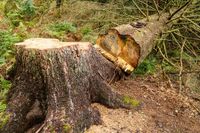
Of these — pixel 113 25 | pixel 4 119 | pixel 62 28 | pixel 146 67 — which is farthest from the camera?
pixel 62 28

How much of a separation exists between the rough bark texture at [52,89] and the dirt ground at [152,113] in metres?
0.24

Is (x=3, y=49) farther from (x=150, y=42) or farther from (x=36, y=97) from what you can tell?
(x=150, y=42)

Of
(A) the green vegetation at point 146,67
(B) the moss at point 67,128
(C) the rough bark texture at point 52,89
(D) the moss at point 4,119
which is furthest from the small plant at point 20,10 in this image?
(B) the moss at point 67,128

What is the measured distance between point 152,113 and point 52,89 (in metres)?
1.49

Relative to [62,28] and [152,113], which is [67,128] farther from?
[62,28]

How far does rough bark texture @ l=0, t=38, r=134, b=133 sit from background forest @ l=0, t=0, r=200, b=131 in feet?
2.52

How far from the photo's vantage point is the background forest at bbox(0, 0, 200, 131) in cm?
A: 548

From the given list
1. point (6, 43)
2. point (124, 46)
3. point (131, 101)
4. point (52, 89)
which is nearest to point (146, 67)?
point (124, 46)

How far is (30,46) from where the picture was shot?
12.3 ft

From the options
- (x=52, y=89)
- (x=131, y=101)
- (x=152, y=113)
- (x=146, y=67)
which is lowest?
(x=152, y=113)

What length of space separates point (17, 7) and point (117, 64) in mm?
4063

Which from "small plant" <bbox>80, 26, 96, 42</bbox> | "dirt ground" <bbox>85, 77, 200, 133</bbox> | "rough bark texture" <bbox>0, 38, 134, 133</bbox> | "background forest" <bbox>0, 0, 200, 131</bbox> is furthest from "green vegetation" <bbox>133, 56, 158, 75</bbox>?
"rough bark texture" <bbox>0, 38, 134, 133</bbox>

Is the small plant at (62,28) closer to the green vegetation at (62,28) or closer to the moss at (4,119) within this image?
the green vegetation at (62,28)

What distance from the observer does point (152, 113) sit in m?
4.27
